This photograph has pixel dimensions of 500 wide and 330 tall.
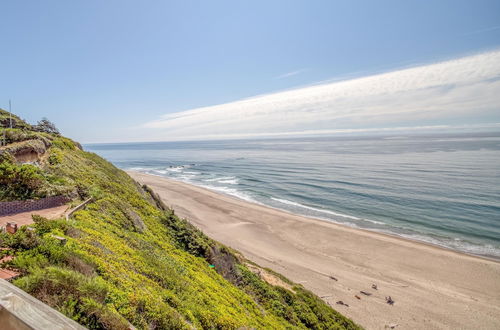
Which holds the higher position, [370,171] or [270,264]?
[370,171]

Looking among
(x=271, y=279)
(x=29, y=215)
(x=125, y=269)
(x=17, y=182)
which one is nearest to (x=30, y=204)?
(x=29, y=215)

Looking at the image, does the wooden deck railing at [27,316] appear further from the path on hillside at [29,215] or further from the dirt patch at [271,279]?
the dirt patch at [271,279]

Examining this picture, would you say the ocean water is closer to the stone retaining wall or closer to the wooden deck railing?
the stone retaining wall

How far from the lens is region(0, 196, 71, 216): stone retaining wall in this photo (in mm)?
9383

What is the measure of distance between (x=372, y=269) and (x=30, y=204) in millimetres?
23138

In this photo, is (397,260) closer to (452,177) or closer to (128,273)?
(128,273)

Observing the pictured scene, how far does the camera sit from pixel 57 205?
35.6 feet

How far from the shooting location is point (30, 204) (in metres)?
10.1

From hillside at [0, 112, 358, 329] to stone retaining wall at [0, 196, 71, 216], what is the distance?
37 centimetres

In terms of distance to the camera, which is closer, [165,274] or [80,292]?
[80,292]

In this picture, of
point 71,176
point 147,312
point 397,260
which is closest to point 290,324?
point 147,312

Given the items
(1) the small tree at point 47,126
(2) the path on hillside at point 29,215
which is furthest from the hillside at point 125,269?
(1) the small tree at point 47,126

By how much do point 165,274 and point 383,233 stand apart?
86.2 ft

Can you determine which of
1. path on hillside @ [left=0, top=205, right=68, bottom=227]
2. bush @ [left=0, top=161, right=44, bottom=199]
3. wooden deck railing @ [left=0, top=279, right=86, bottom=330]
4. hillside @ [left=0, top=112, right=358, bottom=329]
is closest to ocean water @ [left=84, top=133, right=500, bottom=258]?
hillside @ [left=0, top=112, right=358, bottom=329]
